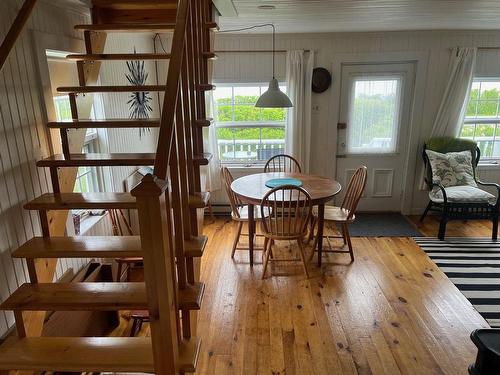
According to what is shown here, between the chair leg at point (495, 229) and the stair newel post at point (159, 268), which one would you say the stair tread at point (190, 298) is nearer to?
the stair newel post at point (159, 268)

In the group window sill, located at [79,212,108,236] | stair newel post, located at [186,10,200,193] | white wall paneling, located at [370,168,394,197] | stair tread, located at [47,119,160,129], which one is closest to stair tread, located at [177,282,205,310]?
stair newel post, located at [186,10,200,193]

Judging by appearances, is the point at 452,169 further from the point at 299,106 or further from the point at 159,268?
the point at 159,268

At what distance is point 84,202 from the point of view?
171 cm

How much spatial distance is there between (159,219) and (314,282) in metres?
2.45

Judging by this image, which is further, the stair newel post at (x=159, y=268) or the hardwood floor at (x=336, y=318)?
the hardwood floor at (x=336, y=318)

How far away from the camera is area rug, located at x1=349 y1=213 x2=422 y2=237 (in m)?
4.33

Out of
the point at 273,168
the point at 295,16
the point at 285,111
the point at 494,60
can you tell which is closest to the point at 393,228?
the point at 273,168

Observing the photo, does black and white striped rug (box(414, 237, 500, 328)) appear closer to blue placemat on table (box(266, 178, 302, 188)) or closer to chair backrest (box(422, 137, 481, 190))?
chair backrest (box(422, 137, 481, 190))

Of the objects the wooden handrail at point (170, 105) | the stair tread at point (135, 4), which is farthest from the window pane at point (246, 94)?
the wooden handrail at point (170, 105)

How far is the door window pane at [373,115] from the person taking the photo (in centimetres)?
466

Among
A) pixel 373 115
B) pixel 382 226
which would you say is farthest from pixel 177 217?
pixel 373 115

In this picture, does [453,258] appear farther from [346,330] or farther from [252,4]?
[252,4]

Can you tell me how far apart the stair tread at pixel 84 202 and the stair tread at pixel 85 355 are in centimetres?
59

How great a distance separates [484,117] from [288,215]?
3386 millimetres
